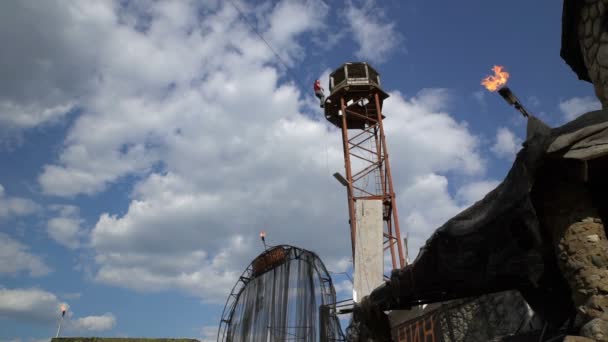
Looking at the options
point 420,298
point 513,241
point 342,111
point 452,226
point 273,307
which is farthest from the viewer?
point 342,111

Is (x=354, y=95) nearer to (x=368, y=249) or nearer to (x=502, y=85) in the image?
(x=368, y=249)

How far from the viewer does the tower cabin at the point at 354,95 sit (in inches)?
785

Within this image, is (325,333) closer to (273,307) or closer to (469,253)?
(273,307)

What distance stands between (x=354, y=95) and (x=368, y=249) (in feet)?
27.7

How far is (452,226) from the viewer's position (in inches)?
205

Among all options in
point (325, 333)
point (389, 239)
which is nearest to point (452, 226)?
point (325, 333)

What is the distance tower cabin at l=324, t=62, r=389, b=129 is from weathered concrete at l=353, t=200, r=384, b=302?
5.53m

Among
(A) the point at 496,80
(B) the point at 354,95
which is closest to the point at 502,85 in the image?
(A) the point at 496,80

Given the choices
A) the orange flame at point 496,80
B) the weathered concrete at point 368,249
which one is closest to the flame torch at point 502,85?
the orange flame at point 496,80

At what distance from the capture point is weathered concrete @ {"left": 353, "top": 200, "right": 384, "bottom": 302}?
559 inches

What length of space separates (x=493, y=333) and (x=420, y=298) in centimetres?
368

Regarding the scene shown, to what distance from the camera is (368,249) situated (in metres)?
15.1

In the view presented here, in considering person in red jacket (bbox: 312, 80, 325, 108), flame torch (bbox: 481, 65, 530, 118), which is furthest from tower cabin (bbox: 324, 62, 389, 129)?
flame torch (bbox: 481, 65, 530, 118)

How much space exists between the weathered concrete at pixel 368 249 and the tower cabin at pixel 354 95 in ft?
18.1
